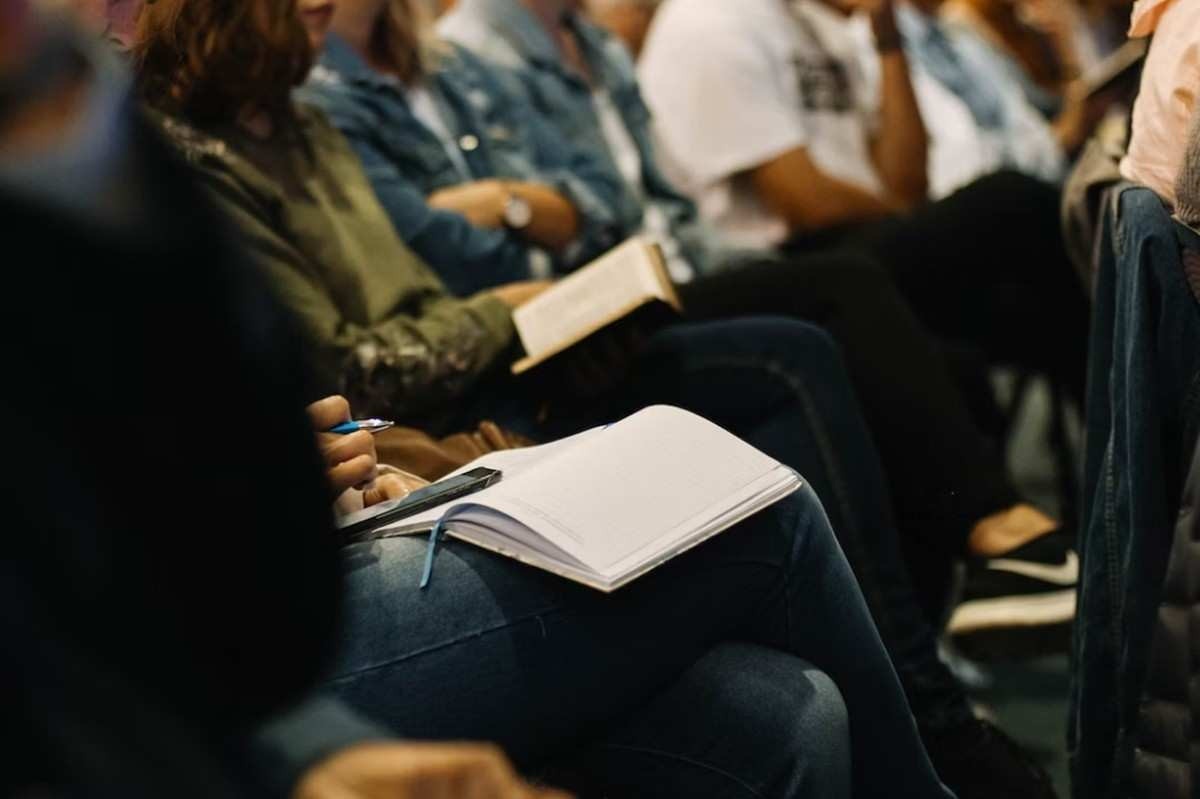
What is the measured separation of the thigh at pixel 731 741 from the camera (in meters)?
1.12

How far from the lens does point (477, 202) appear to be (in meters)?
2.11

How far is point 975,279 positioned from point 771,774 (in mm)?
1638

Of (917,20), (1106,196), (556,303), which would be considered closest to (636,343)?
(556,303)

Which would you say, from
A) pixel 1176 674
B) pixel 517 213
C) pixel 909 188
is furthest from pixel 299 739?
pixel 909 188

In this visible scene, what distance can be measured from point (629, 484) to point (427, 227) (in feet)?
3.05

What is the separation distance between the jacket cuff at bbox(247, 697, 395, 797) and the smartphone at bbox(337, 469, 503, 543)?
0.37 m

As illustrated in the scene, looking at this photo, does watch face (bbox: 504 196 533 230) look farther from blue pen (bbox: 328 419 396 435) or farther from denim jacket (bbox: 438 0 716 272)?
blue pen (bbox: 328 419 396 435)

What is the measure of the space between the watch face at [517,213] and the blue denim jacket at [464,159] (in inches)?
0.8

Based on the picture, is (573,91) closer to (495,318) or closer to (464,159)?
(464,159)

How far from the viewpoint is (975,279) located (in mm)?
2619

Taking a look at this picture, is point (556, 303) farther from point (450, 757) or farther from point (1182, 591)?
point (450, 757)

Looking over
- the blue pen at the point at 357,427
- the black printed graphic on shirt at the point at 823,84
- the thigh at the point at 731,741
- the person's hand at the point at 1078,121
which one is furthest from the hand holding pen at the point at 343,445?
the person's hand at the point at 1078,121

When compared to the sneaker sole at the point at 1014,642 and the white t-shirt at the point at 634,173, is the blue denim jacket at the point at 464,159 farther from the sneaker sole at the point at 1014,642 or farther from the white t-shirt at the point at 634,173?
the sneaker sole at the point at 1014,642

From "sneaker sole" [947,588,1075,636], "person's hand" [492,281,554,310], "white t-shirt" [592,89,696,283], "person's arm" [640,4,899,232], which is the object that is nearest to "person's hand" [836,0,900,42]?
"person's arm" [640,4,899,232]
